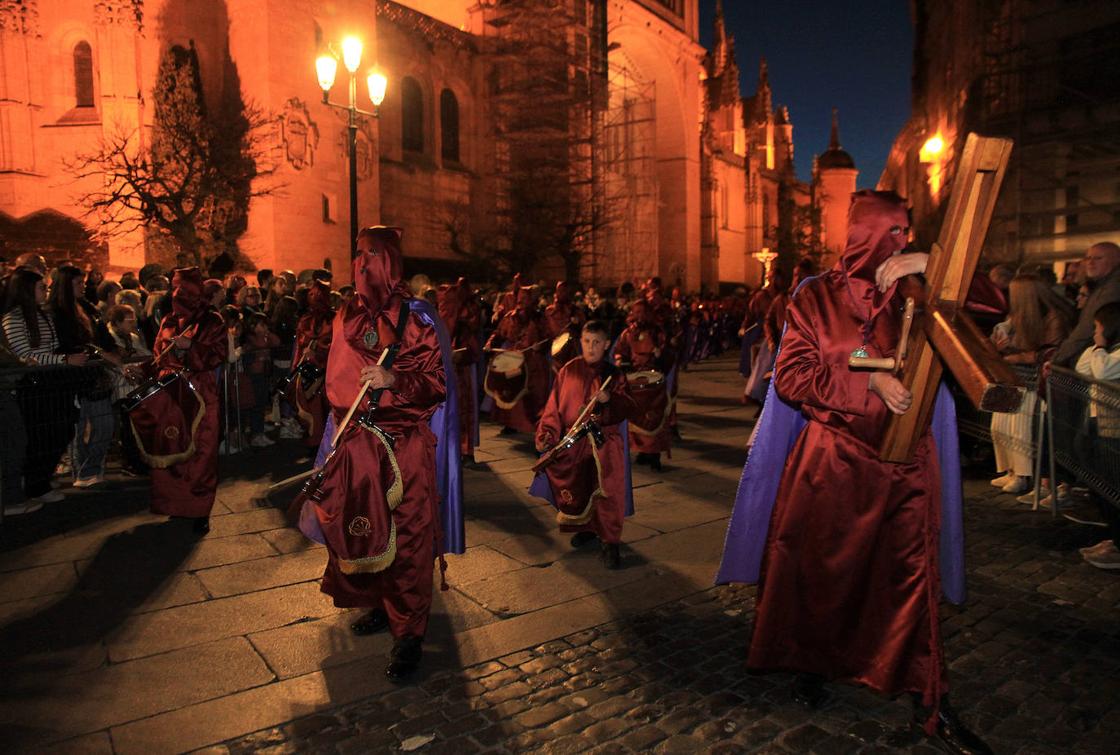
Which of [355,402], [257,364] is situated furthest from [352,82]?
[355,402]

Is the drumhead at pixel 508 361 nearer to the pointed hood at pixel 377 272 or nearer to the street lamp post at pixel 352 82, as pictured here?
the pointed hood at pixel 377 272

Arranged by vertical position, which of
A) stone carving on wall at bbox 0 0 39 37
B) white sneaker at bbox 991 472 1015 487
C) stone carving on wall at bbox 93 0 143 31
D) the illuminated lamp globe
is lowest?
white sneaker at bbox 991 472 1015 487

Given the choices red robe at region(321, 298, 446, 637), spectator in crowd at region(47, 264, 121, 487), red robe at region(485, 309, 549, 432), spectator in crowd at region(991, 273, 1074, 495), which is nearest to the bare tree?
red robe at region(485, 309, 549, 432)

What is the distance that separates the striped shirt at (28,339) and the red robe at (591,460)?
4.96 metres

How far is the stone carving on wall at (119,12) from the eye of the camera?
66.1ft

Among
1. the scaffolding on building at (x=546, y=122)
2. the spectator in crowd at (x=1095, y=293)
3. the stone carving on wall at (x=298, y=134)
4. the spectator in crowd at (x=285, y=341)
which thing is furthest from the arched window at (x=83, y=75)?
the spectator in crowd at (x=1095, y=293)

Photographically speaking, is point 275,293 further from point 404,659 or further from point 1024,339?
point 1024,339

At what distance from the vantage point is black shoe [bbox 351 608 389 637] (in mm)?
4438

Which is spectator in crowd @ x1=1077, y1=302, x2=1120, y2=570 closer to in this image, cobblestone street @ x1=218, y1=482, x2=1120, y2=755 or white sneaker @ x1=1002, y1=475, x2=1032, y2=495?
cobblestone street @ x1=218, y1=482, x2=1120, y2=755

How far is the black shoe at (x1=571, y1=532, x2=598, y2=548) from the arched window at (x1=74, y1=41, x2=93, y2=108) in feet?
75.2

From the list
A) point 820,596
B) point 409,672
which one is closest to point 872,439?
point 820,596

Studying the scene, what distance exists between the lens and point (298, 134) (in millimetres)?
20750

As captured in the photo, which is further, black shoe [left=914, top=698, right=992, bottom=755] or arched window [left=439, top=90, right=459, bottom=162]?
arched window [left=439, top=90, right=459, bottom=162]

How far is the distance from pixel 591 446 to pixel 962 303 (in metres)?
3.33
